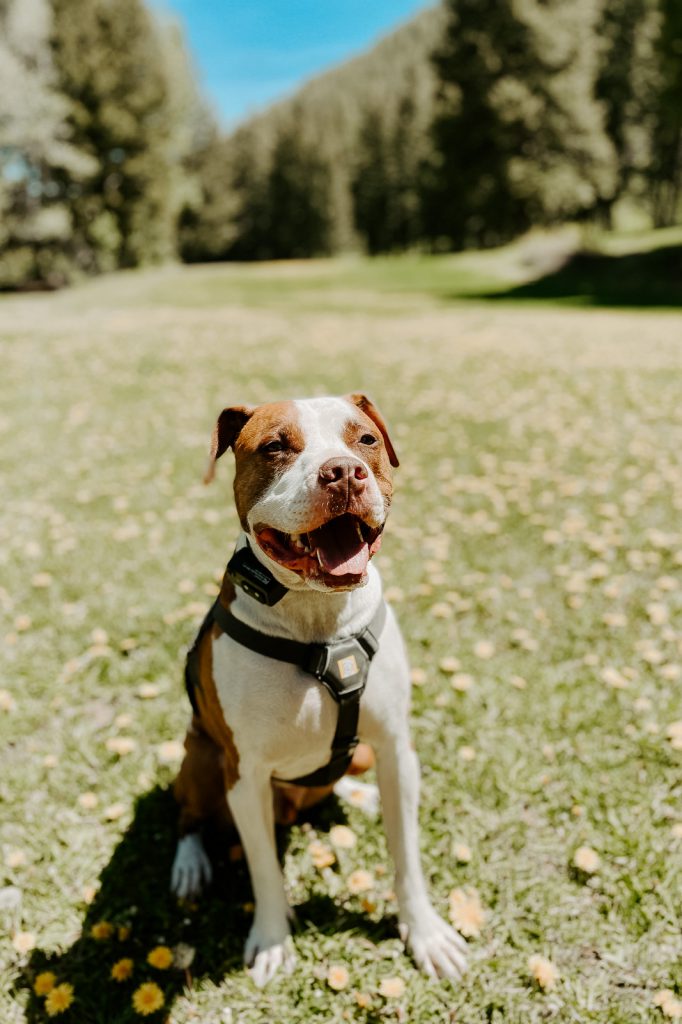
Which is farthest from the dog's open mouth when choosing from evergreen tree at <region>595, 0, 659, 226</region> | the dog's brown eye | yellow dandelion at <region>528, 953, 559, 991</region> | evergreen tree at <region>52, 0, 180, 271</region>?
evergreen tree at <region>595, 0, 659, 226</region>

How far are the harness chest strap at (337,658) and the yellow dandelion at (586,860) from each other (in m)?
1.10

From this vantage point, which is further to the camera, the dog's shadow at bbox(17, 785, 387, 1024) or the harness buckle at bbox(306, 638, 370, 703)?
the dog's shadow at bbox(17, 785, 387, 1024)

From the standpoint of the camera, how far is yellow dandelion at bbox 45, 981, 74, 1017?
216cm

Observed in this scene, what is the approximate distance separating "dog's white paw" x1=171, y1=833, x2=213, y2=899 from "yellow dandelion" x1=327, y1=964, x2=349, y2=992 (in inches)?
Result: 23.8

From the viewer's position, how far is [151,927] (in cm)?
244

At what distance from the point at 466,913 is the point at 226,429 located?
1.97m

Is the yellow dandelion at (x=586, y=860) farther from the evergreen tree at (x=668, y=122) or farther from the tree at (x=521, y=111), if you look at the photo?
the tree at (x=521, y=111)

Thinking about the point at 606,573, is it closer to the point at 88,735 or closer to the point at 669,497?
the point at 669,497

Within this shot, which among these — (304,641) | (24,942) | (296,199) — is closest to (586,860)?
(304,641)

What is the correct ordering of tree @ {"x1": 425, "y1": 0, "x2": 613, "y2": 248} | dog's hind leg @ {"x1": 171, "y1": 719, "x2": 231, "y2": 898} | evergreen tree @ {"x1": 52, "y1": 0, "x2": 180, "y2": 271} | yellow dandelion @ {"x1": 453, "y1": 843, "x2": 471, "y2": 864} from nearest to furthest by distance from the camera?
dog's hind leg @ {"x1": 171, "y1": 719, "x2": 231, "y2": 898}
yellow dandelion @ {"x1": 453, "y1": 843, "x2": 471, "y2": 864}
evergreen tree @ {"x1": 52, "y1": 0, "x2": 180, "y2": 271}
tree @ {"x1": 425, "y1": 0, "x2": 613, "y2": 248}

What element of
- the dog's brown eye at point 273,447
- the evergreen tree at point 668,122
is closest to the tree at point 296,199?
the evergreen tree at point 668,122

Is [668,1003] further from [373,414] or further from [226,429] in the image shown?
[226,429]

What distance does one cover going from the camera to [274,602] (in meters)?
2.00

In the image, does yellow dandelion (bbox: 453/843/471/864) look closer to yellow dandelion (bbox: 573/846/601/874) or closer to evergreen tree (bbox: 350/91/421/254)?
yellow dandelion (bbox: 573/846/601/874)
